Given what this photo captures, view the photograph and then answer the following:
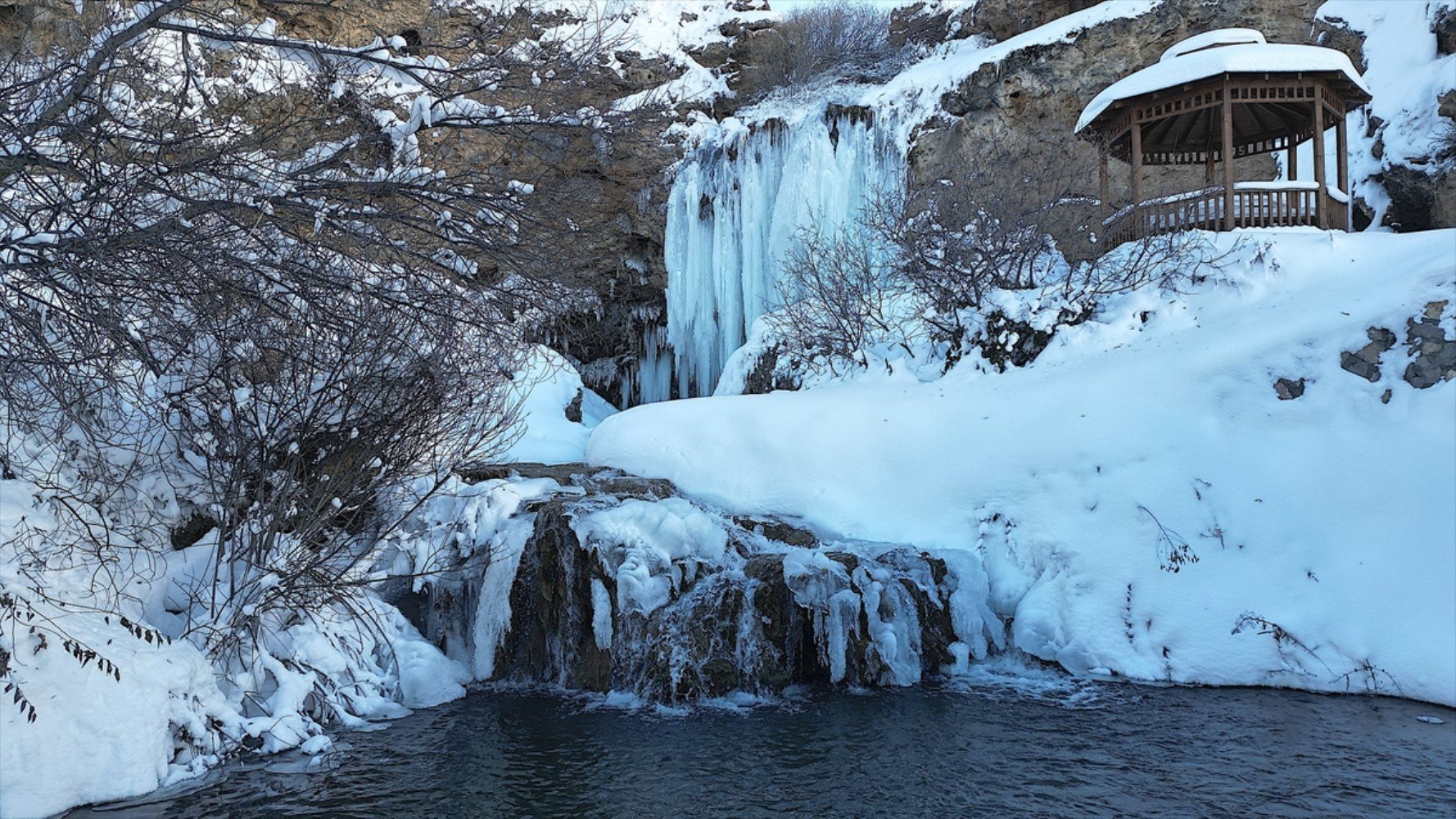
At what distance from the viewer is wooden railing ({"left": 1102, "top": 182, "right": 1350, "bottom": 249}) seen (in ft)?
38.5

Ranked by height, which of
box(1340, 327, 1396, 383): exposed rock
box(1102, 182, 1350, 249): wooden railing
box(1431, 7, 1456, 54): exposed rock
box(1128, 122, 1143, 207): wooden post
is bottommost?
box(1340, 327, 1396, 383): exposed rock

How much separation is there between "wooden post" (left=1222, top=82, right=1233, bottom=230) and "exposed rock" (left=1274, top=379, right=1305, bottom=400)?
3.88 meters

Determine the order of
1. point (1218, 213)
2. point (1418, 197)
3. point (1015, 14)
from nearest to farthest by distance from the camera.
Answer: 1. point (1218, 213)
2. point (1418, 197)
3. point (1015, 14)

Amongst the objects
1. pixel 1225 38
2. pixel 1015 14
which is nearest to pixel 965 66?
pixel 1015 14

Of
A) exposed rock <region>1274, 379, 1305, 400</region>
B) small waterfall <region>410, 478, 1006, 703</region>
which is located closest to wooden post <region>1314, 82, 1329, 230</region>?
exposed rock <region>1274, 379, 1305, 400</region>

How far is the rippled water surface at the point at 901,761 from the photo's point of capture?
4.96 meters

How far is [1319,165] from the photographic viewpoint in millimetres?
11953

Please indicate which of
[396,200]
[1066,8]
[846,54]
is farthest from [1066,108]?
[396,200]

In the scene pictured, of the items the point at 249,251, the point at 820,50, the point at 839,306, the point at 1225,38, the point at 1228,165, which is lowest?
the point at 249,251

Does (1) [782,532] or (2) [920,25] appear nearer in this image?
(1) [782,532]

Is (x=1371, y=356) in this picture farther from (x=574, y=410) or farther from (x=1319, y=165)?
(x=574, y=410)

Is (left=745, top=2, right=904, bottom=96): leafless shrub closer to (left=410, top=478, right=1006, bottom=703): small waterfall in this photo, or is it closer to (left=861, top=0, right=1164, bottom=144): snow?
(left=861, top=0, right=1164, bottom=144): snow

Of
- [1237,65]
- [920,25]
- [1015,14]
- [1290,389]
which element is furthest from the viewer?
[920,25]

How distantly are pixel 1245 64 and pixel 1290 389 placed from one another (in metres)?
5.25
